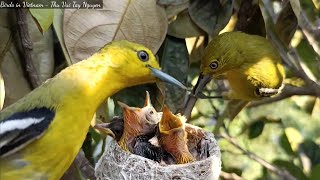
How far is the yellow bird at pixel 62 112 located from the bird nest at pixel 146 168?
0.20 metres

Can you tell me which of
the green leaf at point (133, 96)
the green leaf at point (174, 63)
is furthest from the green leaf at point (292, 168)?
the green leaf at point (133, 96)

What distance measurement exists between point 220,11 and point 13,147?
1161mm

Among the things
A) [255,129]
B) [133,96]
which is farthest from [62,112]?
[255,129]

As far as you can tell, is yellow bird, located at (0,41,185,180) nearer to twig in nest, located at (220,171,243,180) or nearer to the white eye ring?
the white eye ring

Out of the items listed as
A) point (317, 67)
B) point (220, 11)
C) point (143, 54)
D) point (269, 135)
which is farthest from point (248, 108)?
point (143, 54)

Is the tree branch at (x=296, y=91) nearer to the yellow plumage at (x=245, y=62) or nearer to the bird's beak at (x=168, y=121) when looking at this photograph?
the yellow plumage at (x=245, y=62)

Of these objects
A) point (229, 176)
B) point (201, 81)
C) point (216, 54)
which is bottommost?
point (229, 176)

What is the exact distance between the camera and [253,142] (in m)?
4.19

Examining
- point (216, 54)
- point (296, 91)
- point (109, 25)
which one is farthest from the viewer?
point (296, 91)

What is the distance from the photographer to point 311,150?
407 cm

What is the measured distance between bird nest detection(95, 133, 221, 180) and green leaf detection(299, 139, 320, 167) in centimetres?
127

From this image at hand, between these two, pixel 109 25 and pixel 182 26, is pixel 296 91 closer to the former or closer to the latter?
pixel 182 26

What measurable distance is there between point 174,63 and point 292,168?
2.88 ft

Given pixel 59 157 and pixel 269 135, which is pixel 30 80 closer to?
pixel 59 157
